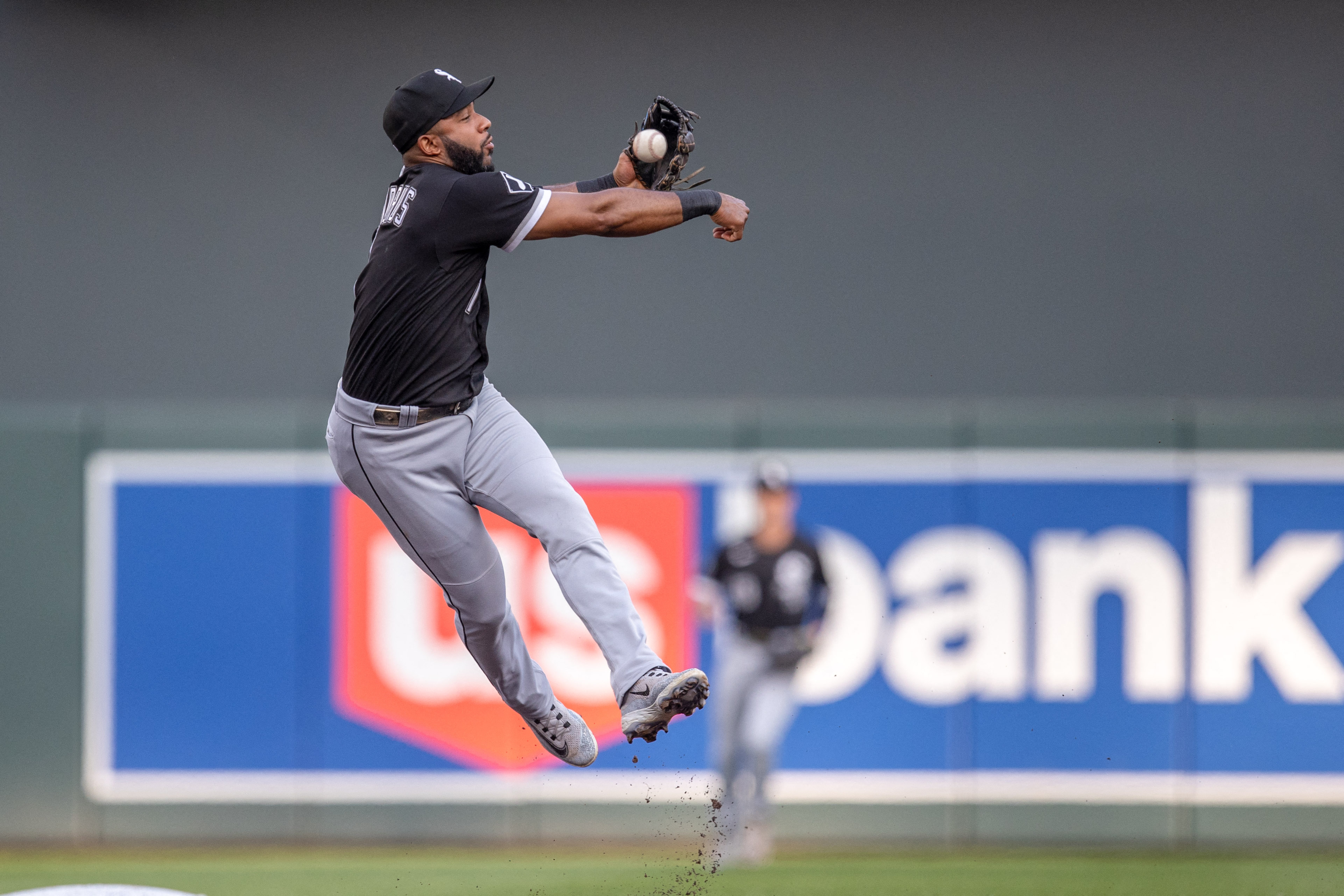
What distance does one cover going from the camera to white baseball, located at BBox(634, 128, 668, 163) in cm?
405

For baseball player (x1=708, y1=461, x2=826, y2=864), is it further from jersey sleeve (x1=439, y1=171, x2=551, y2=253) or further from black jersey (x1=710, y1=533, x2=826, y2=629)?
jersey sleeve (x1=439, y1=171, x2=551, y2=253)

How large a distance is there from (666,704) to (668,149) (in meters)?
1.52

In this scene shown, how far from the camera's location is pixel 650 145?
4.07 m

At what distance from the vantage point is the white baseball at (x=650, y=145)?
160 inches

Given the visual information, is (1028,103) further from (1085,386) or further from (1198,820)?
(1198,820)

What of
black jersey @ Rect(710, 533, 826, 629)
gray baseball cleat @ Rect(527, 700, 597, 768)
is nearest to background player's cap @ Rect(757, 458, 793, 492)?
black jersey @ Rect(710, 533, 826, 629)

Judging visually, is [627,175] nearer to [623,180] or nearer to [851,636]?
[623,180]

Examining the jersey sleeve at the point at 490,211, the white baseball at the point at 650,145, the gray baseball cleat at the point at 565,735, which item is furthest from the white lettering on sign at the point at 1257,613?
the jersey sleeve at the point at 490,211

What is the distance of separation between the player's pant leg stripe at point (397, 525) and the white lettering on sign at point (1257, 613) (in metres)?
5.41

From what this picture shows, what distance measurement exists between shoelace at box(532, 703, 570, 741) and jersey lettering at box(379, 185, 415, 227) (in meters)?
1.55

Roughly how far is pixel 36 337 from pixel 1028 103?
706 cm

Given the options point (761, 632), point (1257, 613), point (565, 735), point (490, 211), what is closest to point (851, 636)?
point (761, 632)

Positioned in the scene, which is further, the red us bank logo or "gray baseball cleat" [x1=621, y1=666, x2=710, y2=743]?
the red us bank logo

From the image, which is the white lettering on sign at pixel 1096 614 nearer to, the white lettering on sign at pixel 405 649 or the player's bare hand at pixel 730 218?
the white lettering on sign at pixel 405 649
